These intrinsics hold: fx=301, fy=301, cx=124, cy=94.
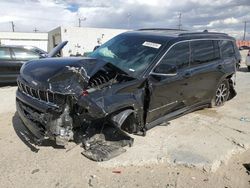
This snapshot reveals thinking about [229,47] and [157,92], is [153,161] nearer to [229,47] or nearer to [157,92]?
[157,92]

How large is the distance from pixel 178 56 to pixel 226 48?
7.78ft

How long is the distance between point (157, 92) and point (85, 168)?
6.09 feet

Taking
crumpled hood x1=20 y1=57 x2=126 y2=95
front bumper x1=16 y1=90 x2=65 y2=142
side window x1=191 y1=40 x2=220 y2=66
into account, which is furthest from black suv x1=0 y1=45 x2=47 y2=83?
side window x1=191 y1=40 x2=220 y2=66

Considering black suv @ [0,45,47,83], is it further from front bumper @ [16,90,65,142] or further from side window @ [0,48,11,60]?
front bumper @ [16,90,65,142]

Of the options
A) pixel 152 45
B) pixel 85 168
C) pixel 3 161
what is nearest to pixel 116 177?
pixel 85 168

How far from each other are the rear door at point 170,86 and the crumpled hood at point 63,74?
72 cm

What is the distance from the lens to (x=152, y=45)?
5.55 m

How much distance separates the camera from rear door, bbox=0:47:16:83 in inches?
419

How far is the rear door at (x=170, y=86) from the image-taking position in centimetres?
518

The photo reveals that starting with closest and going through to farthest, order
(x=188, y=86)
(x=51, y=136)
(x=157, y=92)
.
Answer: (x=51, y=136) → (x=157, y=92) → (x=188, y=86)

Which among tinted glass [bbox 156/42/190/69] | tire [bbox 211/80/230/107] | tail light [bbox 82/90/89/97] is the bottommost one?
tire [bbox 211/80/230/107]

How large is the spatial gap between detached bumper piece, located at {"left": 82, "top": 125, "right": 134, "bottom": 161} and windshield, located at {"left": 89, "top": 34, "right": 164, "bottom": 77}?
3.31 ft

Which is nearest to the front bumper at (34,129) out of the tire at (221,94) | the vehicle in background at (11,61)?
the tire at (221,94)

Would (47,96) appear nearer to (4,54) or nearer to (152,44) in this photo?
(152,44)
